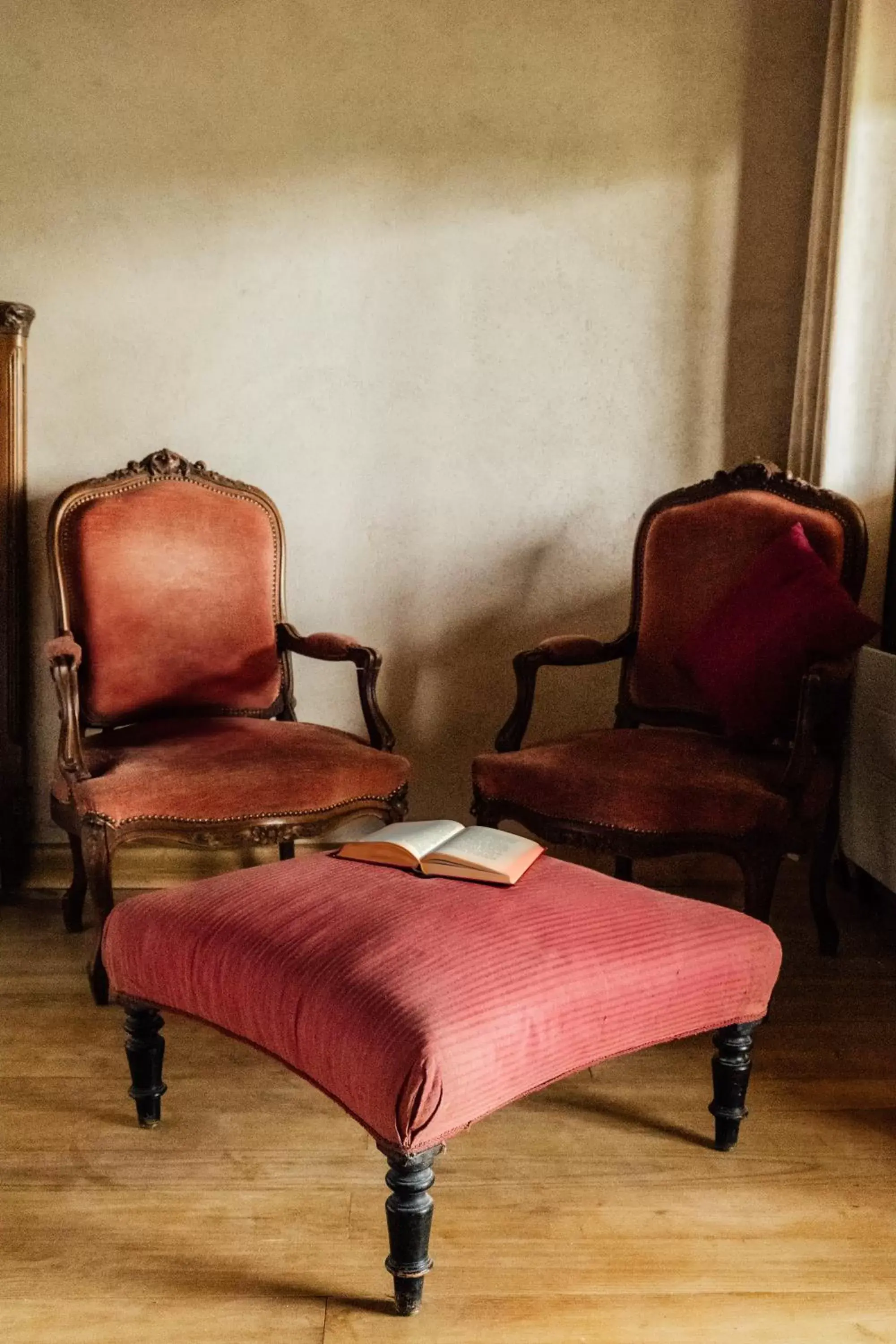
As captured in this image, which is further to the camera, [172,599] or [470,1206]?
[172,599]

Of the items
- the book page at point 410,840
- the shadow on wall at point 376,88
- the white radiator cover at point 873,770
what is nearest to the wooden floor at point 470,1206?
the white radiator cover at point 873,770

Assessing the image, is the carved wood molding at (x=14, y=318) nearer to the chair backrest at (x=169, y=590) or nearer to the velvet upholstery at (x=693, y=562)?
the chair backrest at (x=169, y=590)

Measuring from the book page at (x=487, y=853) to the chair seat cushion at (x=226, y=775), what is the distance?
54cm

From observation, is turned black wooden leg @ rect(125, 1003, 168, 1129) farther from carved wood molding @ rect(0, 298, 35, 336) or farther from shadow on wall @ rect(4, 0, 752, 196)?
shadow on wall @ rect(4, 0, 752, 196)

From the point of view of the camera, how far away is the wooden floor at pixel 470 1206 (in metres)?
1.40

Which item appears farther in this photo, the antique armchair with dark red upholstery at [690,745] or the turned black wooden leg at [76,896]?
the turned black wooden leg at [76,896]

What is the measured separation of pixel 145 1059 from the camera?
1801 mm

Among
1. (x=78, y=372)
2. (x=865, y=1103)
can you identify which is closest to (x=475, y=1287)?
(x=865, y=1103)

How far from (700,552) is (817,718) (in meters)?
0.65

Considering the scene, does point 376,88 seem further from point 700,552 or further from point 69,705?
point 69,705

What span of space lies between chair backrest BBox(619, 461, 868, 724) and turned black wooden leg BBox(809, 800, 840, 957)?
385mm

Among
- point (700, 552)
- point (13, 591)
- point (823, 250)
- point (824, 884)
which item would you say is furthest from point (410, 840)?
point (823, 250)

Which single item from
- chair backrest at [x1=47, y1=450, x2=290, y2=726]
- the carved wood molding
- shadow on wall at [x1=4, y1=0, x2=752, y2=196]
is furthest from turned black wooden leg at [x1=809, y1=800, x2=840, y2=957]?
the carved wood molding

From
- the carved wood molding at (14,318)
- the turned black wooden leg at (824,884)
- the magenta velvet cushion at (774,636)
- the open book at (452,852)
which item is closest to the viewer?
the open book at (452,852)
